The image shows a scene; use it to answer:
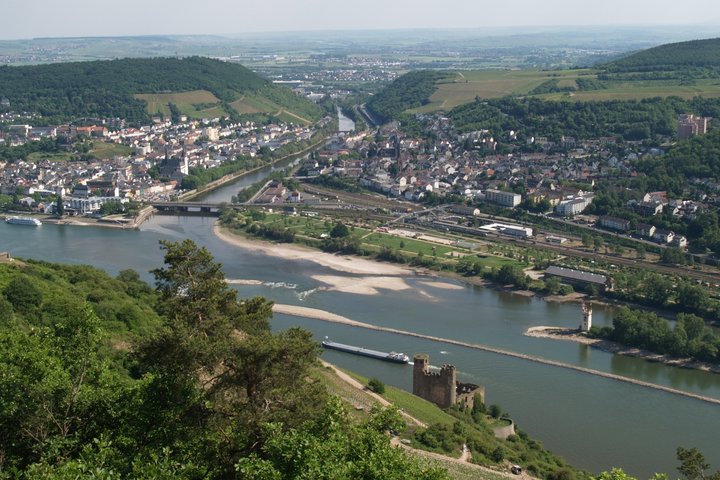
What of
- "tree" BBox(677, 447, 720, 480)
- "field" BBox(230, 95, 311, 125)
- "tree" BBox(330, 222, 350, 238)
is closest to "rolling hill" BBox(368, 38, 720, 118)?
"field" BBox(230, 95, 311, 125)

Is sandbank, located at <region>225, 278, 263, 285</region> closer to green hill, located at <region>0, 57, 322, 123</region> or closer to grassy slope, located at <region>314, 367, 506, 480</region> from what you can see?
grassy slope, located at <region>314, 367, 506, 480</region>

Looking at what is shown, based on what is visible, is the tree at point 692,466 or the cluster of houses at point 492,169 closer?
the tree at point 692,466

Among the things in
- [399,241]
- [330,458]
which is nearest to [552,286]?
[399,241]

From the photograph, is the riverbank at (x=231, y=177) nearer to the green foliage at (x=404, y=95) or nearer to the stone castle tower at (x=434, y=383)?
the green foliage at (x=404, y=95)

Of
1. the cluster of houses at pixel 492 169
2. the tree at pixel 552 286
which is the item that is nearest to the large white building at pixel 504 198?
the cluster of houses at pixel 492 169

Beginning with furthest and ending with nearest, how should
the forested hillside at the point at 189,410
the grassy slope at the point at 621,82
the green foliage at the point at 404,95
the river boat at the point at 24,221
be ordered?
the green foliage at the point at 404,95
the grassy slope at the point at 621,82
the river boat at the point at 24,221
the forested hillside at the point at 189,410

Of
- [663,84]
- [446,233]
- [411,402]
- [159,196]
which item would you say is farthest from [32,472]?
[663,84]

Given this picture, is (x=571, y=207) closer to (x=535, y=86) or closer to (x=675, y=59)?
(x=535, y=86)
